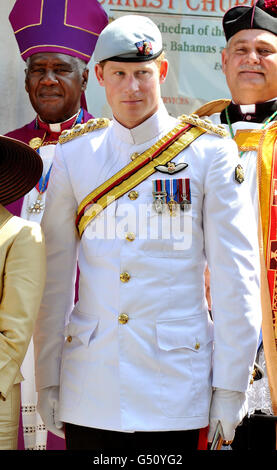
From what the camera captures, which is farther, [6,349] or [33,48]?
[33,48]

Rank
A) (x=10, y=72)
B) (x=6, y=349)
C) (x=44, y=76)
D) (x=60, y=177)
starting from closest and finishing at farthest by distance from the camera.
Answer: (x=6, y=349) → (x=60, y=177) → (x=44, y=76) → (x=10, y=72)

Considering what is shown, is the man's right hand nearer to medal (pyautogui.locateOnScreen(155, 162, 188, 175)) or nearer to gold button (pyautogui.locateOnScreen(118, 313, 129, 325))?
gold button (pyautogui.locateOnScreen(118, 313, 129, 325))

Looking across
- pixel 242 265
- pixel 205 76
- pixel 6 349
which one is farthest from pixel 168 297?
pixel 205 76

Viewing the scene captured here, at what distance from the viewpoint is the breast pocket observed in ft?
10.6

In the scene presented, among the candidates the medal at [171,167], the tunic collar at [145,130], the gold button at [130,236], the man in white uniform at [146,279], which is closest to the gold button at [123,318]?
the man in white uniform at [146,279]

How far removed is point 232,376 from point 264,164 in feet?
3.71

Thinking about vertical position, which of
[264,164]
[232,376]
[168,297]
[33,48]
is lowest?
[232,376]

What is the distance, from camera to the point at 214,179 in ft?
10.8

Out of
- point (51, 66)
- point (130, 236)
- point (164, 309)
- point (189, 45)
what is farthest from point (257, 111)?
point (189, 45)

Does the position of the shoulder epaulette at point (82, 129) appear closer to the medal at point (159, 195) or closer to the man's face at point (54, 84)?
the medal at point (159, 195)

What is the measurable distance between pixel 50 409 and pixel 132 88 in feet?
3.70

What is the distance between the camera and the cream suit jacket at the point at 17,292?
3.20 meters

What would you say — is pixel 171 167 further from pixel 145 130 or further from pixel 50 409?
pixel 50 409

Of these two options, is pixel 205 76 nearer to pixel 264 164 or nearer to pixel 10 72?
pixel 10 72
